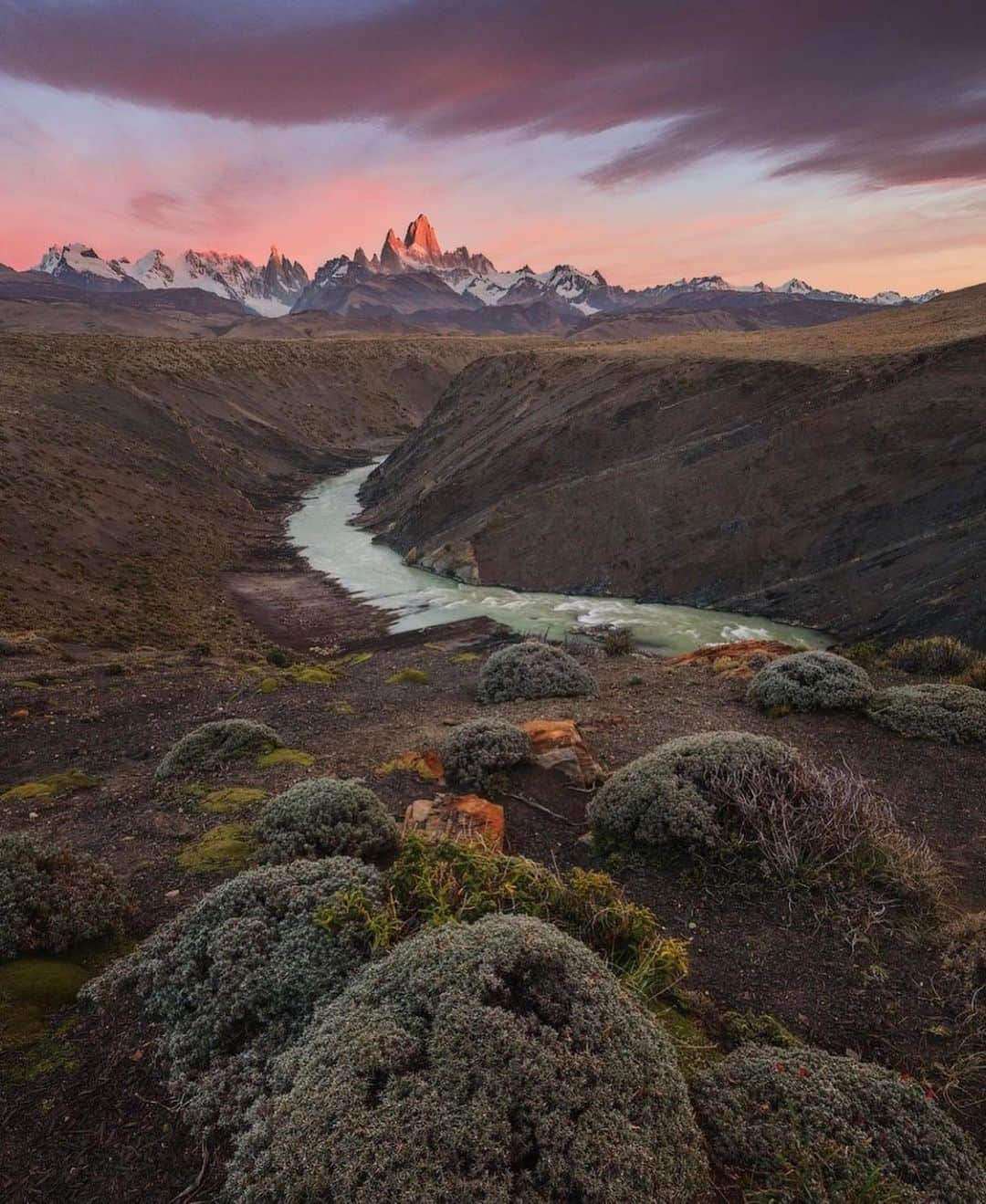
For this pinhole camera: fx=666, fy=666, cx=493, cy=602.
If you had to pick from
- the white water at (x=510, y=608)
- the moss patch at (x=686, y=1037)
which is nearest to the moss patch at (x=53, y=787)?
the moss patch at (x=686, y=1037)

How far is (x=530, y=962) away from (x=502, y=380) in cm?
5508

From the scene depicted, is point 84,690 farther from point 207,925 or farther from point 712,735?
point 712,735

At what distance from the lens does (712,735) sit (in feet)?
28.7

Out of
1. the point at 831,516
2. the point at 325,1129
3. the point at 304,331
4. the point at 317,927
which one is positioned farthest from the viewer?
the point at 304,331

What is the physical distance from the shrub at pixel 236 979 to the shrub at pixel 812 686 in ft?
31.0

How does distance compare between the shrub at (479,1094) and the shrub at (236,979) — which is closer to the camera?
the shrub at (479,1094)

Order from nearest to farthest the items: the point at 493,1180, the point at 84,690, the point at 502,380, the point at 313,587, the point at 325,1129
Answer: the point at 493,1180, the point at 325,1129, the point at 84,690, the point at 313,587, the point at 502,380

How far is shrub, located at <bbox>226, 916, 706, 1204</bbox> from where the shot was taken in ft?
10.8

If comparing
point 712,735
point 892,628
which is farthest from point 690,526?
point 712,735

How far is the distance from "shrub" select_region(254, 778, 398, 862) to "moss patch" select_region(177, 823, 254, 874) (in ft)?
0.74

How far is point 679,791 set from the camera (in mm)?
7789

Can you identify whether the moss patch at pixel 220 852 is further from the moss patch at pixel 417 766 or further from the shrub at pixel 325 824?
the moss patch at pixel 417 766

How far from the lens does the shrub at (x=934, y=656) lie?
53.9 feet

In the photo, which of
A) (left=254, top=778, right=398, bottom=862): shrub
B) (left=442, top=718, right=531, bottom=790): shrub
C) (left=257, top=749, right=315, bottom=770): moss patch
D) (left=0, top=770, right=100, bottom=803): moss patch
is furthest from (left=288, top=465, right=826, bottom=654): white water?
(left=254, top=778, right=398, bottom=862): shrub
